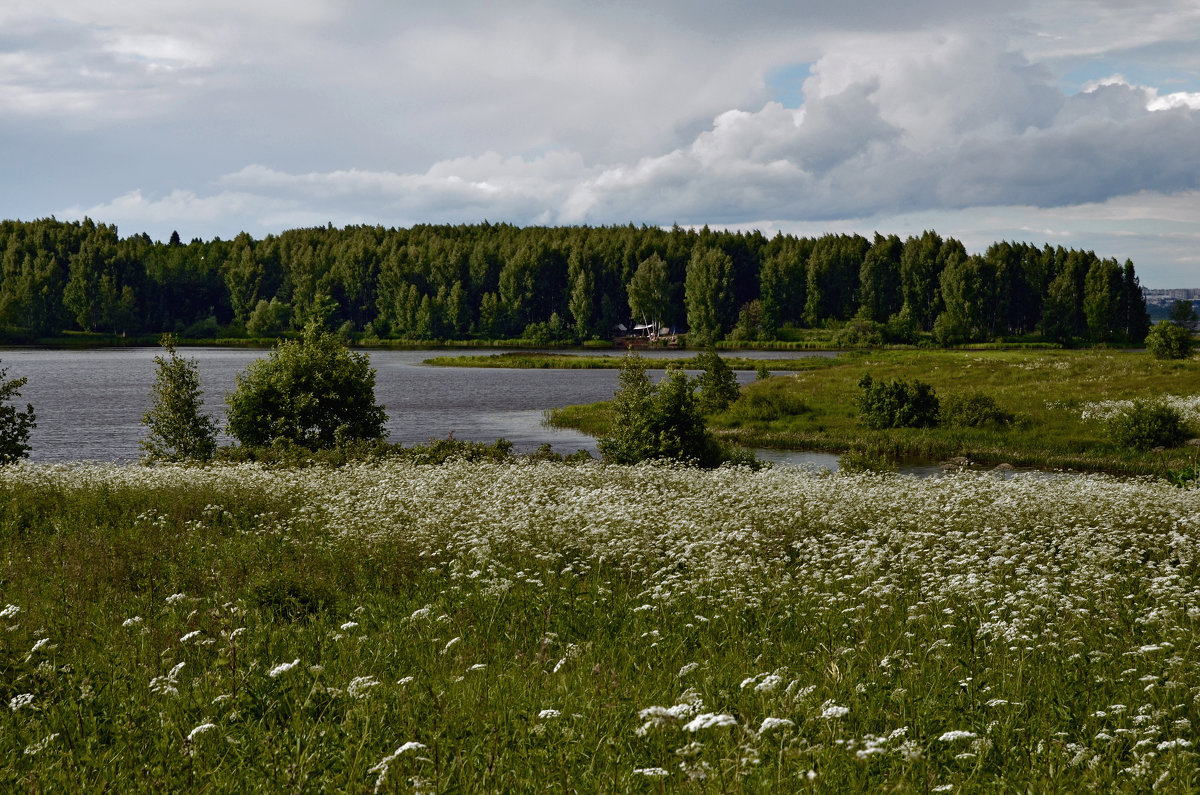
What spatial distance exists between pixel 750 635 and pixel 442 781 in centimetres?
376

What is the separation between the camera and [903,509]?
14.6m

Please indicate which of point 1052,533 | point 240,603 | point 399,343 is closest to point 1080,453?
point 1052,533

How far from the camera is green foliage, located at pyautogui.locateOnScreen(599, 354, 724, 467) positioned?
2820 centimetres

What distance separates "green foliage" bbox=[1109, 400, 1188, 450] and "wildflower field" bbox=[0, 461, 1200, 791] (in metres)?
Answer: 23.2

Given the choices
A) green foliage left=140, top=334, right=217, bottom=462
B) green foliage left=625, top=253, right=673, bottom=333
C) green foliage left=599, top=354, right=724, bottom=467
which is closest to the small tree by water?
green foliage left=599, top=354, right=724, bottom=467

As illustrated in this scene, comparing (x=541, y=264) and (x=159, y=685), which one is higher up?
(x=541, y=264)

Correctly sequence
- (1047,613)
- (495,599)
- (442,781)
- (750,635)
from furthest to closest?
1. (495,599)
2. (1047,613)
3. (750,635)
4. (442,781)

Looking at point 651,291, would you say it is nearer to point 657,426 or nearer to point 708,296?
point 708,296

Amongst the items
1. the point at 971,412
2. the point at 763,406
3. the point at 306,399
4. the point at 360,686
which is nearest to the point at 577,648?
the point at 360,686

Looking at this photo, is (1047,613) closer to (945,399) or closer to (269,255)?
(945,399)

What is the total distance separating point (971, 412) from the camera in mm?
41188

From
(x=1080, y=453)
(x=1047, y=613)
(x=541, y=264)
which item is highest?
(x=541, y=264)

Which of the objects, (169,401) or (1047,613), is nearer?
(1047,613)

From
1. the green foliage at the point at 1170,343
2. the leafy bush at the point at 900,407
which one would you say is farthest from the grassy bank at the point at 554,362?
the leafy bush at the point at 900,407
